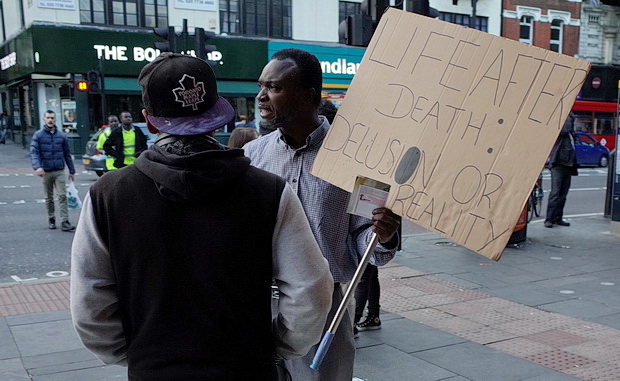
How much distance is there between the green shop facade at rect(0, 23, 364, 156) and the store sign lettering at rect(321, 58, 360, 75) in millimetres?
1708

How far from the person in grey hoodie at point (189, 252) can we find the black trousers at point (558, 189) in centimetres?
976

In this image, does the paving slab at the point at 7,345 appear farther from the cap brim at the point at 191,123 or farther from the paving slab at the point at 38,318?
the cap brim at the point at 191,123

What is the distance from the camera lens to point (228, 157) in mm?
1817

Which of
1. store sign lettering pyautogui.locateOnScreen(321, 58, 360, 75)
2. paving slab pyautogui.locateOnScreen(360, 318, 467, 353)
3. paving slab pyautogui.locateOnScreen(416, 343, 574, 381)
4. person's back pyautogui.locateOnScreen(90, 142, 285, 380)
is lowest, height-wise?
paving slab pyautogui.locateOnScreen(360, 318, 467, 353)

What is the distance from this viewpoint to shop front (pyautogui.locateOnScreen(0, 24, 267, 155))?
24141 millimetres

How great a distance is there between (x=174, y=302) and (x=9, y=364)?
3484 mm

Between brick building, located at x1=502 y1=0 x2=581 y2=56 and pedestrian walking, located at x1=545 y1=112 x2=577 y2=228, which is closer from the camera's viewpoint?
pedestrian walking, located at x1=545 y1=112 x2=577 y2=228

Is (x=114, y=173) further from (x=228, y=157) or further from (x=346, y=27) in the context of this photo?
(x=346, y=27)

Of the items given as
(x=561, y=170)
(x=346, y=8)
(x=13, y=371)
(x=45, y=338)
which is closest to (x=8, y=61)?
(x=346, y=8)

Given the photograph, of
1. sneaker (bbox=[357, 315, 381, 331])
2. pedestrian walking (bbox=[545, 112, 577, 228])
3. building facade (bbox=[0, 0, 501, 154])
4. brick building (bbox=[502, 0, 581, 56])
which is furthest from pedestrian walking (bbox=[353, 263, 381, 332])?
brick building (bbox=[502, 0, 581, 56])

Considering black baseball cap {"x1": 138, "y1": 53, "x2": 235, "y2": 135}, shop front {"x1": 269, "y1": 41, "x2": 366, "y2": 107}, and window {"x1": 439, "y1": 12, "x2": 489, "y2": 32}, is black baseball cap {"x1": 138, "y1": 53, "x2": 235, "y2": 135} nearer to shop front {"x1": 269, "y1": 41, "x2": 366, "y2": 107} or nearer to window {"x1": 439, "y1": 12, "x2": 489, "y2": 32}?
shop front {"x1": 269, "y1": 41, "x2": 366, "y2": 107}

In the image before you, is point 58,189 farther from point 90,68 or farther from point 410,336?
point 90,68

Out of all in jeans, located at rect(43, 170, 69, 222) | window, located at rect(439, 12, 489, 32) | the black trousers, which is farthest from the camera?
window, located at rect(439, 12, 489, 32)

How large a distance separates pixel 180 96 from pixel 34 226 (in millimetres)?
10078
